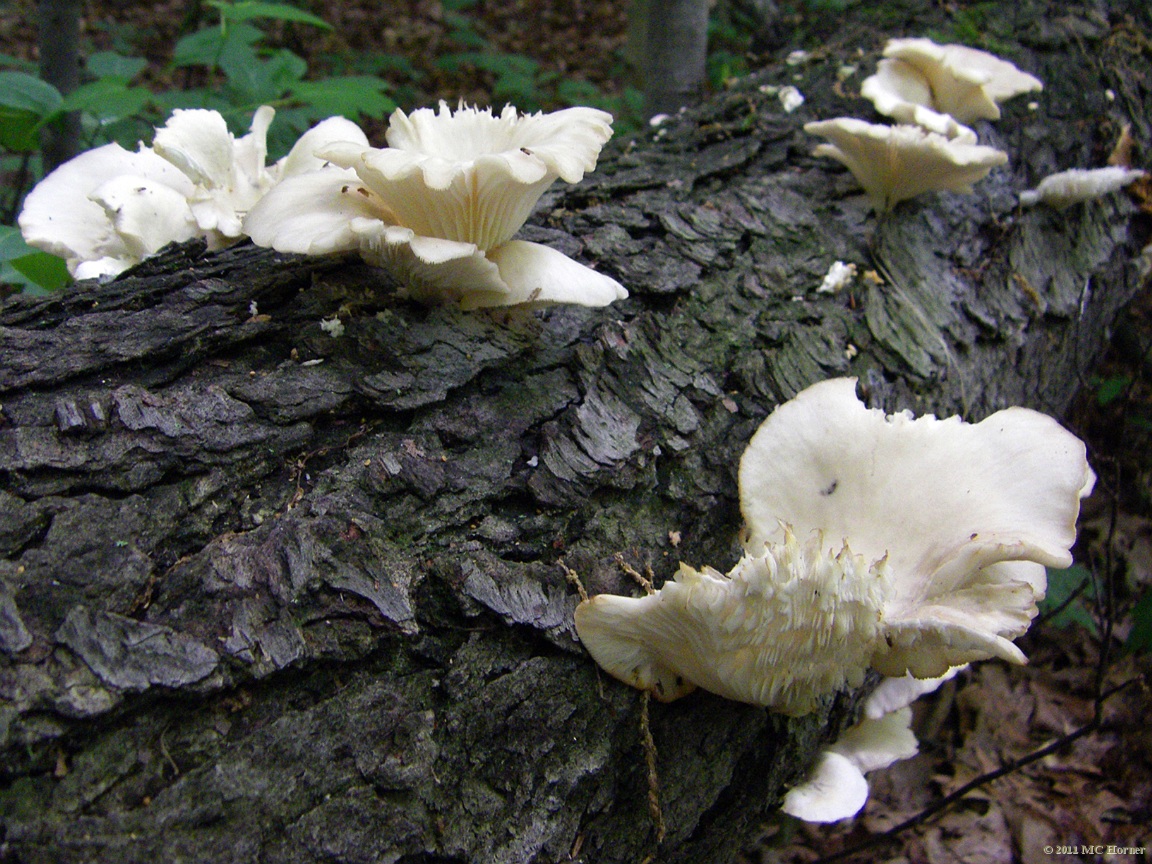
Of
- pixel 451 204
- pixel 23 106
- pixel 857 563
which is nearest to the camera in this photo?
pixel 857 563

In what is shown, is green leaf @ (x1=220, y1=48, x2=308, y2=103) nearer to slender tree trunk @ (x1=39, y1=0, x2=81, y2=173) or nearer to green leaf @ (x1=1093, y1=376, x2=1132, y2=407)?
slender tree trunk @ (x1=39, y1=0, x2=81, y2=173)

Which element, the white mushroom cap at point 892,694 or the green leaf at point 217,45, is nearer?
the white mushroom cap at point 892,694

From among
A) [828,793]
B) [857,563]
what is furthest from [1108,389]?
[857,563]

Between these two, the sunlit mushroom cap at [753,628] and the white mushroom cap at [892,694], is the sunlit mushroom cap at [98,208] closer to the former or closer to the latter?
the sunlit mushroom cap at [753,628]

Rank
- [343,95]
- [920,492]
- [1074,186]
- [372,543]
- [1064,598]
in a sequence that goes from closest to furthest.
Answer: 1. [372,543]
2. [920,492]
3. [343,95]
4. [1074,186]
5. [1064,598]

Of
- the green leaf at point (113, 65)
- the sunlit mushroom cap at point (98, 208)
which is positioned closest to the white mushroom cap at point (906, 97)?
the sunlit mushroom cap at point (98, 208)

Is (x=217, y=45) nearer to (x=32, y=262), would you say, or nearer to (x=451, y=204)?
(x=32, y=262)

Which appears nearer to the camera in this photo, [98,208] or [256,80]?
[98,208]
